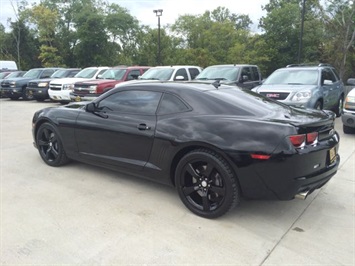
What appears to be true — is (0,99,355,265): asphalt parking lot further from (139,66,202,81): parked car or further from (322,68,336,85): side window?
(139,66,202,81): parked car

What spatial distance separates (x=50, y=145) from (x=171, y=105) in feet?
7.95

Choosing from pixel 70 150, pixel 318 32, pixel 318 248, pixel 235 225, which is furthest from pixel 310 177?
pixel 318 32

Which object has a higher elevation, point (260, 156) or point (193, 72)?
point (193, 72)

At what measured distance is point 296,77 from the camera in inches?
356

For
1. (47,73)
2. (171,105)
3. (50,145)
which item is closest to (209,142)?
(171,105)

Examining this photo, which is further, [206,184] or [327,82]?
[327,82]

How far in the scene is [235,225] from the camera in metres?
3.39

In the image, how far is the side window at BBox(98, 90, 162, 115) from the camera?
4.06 metres

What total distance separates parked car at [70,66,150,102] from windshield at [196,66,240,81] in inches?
129

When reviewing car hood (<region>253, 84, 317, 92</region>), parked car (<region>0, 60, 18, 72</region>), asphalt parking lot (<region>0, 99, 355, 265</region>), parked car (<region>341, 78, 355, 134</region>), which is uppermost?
parked car (<region>0, 60, 18, 72</region>)

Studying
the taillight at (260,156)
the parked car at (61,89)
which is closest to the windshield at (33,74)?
the parked car at (61,89)

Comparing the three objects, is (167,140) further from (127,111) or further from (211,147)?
(127,111)

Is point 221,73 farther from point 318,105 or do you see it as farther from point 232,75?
point 318,105

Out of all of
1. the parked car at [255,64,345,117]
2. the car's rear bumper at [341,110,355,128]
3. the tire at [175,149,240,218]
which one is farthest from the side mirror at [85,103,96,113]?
the car's rear bumper at [341,110,355,128]
